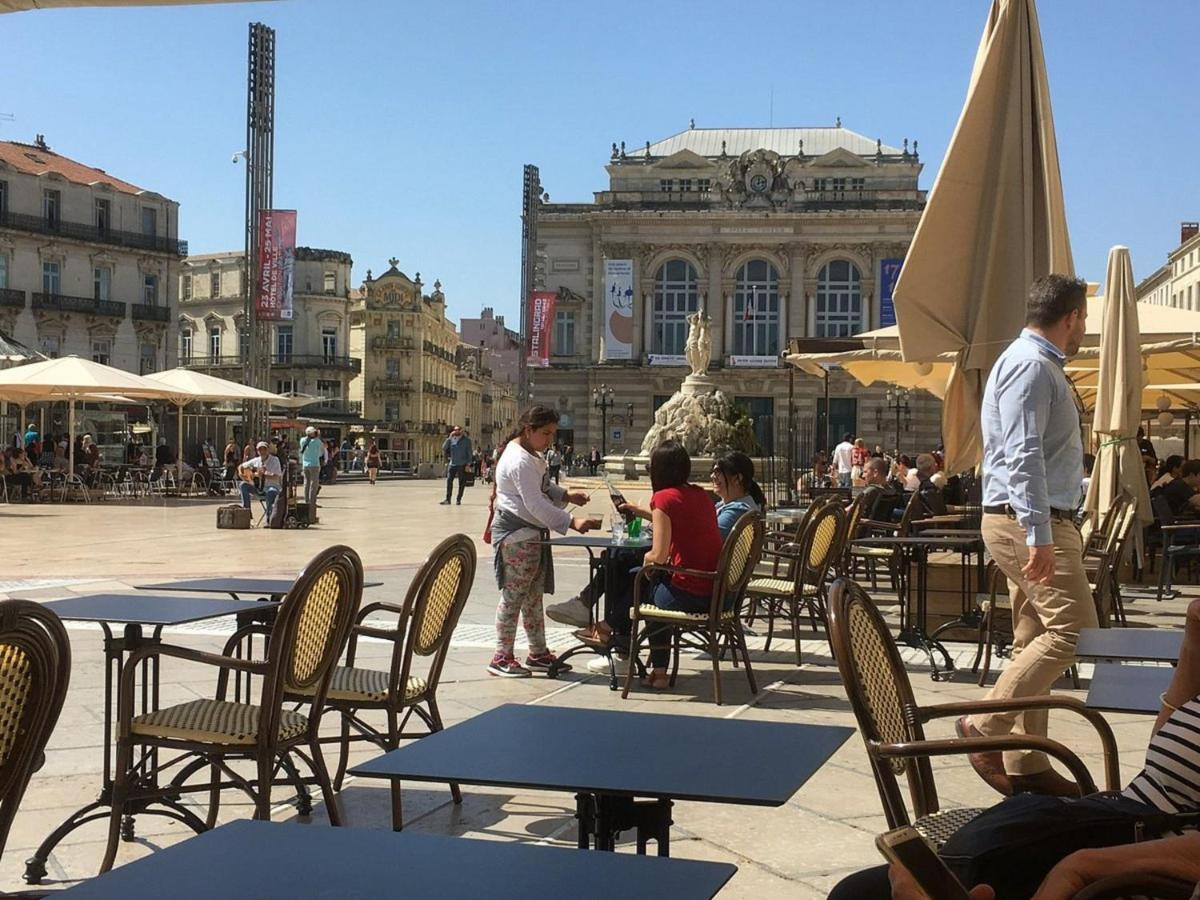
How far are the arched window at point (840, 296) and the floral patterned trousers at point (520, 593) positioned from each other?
60.1 m

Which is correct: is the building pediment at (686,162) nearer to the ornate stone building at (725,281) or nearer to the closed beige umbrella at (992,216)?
the ornate stone building at (725,281)

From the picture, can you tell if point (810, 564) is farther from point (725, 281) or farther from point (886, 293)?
point (725, 281)

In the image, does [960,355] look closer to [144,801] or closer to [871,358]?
[144,801]

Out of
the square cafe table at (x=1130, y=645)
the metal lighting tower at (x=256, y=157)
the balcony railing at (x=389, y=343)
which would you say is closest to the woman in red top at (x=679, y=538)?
the square cafe table at (x=1130, y=645)

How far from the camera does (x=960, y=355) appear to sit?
22.7ft

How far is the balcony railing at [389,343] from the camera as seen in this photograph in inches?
3241

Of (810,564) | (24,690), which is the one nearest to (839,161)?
(810,564)

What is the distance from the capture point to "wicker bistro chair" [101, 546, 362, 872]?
374cm

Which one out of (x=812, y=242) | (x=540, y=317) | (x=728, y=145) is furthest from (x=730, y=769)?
(x=728, y=145)

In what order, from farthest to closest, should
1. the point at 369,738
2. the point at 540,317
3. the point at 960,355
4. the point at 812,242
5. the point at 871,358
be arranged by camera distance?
the point at 812,242 < the point at 540,317 < the point at 871,358 < the point at 960,355 < the point at 369,738

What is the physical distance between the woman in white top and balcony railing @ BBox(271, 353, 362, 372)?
72349mm

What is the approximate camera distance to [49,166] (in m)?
54.8

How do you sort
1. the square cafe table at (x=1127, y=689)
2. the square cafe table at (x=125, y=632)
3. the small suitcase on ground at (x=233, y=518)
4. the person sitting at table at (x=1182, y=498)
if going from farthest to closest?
1. the small suitcase on ground at (x=233, y=518)
2. the person sitting at table at (x=1182, y=498)
3. the square cafe table at (x=125, y=632)
4. the square cafe table at (x=1127, y=689)

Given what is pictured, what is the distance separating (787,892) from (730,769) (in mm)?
1518
